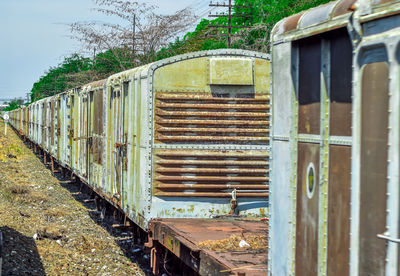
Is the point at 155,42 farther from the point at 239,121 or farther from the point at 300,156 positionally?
the point at 300,156

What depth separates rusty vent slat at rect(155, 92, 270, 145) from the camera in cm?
812

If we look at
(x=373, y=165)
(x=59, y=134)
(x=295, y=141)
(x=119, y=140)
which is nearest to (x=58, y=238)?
(x=119, y=140)

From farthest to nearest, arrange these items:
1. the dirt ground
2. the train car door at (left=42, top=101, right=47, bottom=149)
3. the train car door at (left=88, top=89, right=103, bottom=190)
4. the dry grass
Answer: the train car door at (left=42, top=101, right=47, bottom=149)
the train car door at (left=88, top=89, right=103, bottom=190)
the dirt ground
the dry grass

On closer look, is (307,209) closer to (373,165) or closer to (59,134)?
(373,165)

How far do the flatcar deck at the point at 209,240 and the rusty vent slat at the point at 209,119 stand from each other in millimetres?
1119

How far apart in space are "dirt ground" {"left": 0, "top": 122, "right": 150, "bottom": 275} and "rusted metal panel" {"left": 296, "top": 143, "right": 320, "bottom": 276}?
244 inches

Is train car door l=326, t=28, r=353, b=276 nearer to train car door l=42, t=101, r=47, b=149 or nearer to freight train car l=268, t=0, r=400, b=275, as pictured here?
freight train car l=268, t=0, r=400, b=275

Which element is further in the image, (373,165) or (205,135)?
(205,135)

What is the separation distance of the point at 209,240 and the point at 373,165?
354 cm

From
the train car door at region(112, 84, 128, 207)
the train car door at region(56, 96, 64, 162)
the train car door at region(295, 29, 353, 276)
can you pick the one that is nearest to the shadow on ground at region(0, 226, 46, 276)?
the train car door at region(112, 84, 128, 207)

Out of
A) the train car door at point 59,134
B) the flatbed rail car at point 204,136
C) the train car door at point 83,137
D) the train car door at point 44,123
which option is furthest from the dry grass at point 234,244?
the train car door at point 44,123

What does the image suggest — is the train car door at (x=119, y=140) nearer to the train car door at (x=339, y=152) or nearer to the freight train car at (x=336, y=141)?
the freight train car at (x=336, y=141)

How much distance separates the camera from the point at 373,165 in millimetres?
3018

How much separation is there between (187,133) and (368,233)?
17.2 feet
